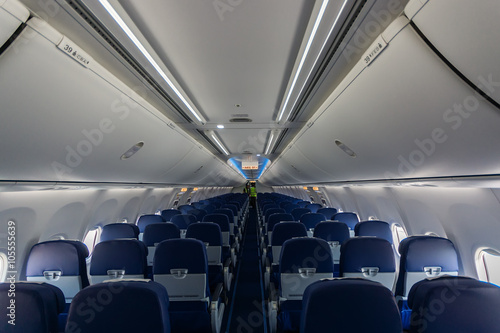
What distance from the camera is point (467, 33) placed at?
1.63m

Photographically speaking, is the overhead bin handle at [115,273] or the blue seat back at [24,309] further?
the overhead bin handle at [115,273]

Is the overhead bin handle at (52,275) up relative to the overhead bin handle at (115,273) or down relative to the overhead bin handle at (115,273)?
down

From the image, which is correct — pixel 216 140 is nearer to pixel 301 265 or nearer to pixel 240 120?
pixel 240 120

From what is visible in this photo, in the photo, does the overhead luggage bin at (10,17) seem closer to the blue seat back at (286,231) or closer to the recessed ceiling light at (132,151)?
the recessed ceiling light at (132,151)

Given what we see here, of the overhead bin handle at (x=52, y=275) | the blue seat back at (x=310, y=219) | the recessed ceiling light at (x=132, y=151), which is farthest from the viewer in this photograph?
the blue seat back at (x=310, y=219)

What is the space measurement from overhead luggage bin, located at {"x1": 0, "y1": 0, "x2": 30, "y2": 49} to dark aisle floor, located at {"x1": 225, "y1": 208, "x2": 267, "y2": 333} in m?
5.06

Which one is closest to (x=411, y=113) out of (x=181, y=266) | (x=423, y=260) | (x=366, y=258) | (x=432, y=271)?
(x=366, y=258)

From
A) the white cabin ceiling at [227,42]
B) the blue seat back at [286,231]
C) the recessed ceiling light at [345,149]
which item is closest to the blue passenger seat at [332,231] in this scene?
the blue seat back at [286,231]

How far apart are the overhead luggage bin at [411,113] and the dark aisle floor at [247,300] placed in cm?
367

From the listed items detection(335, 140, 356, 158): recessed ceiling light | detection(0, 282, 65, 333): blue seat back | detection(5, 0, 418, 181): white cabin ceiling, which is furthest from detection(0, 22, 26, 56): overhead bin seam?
detection(335, 140, 356, 158): recessed ceiling light

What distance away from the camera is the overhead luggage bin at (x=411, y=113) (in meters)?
2.10

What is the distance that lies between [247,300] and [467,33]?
6.24 metres

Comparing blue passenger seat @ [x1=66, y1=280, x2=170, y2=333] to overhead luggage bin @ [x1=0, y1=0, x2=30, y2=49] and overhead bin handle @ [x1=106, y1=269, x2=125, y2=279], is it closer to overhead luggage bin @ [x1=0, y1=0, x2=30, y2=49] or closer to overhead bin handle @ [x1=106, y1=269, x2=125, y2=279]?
overhead luggage bin @ [x1=0, y1=0, x2=30, y2=49]

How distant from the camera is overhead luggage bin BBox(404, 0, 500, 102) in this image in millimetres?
1472
